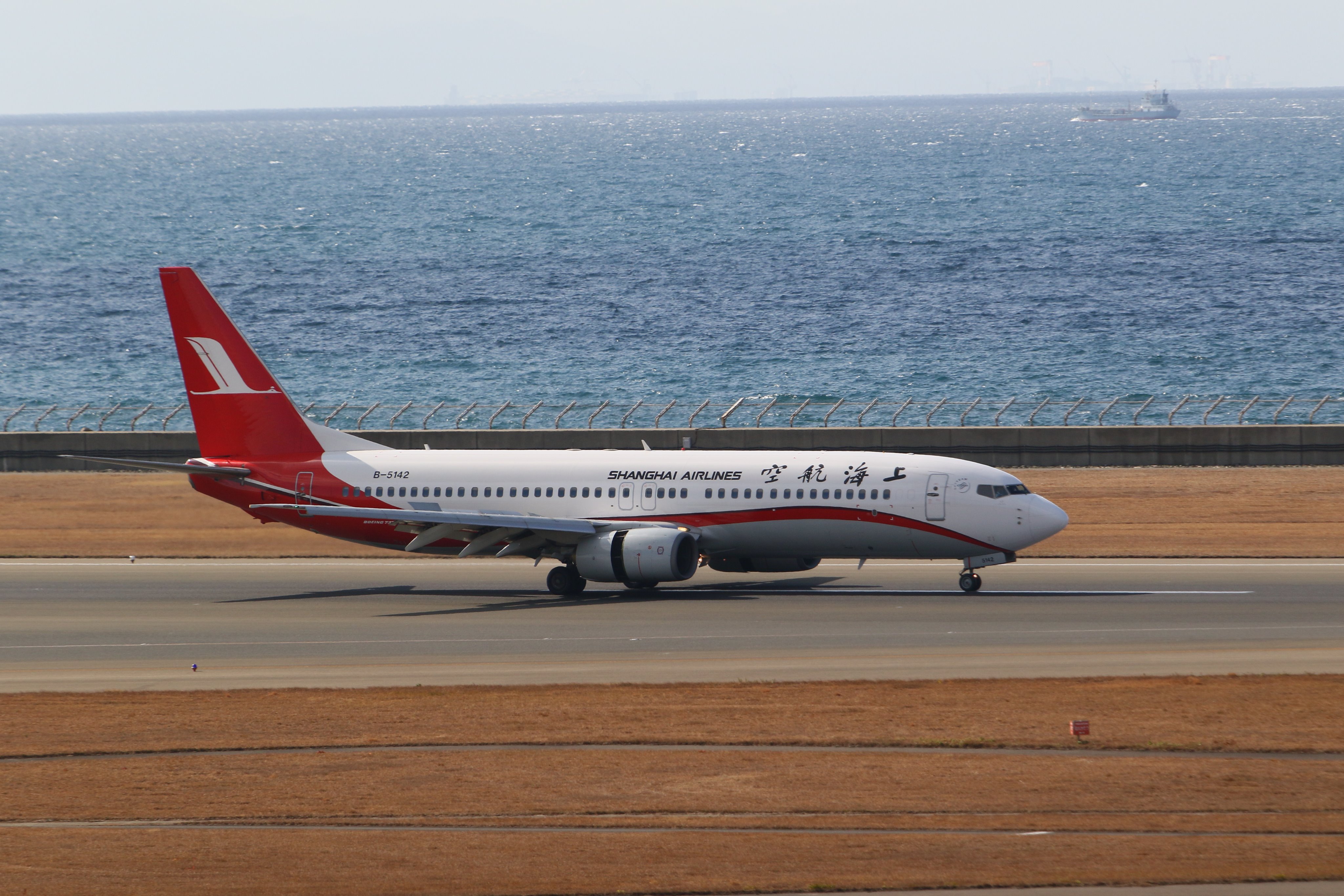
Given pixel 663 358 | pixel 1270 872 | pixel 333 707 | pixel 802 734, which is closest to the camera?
pixel 1270 872

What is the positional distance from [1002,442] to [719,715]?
131 ft

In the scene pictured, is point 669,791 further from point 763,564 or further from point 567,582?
point 763,564

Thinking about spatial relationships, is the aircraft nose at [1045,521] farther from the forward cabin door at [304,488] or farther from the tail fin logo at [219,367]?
the tail fin logo at [219,367]

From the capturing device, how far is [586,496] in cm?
4803

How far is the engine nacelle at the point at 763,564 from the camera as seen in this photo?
1876 inches

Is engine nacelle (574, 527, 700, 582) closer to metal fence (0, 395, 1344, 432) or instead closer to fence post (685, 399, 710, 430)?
fence post (685, 399, 710, 430)

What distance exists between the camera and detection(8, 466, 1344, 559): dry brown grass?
5347 cm

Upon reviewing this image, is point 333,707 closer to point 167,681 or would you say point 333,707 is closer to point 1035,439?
point 167,681

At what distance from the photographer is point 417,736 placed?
1114 inches

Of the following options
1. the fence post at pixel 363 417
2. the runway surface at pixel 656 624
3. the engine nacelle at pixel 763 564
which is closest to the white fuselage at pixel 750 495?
the engine nacelle at pixel 763 564

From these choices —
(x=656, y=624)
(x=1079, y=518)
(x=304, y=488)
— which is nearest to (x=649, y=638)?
(x=656, y=624)

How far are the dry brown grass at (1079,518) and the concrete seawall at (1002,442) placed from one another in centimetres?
90

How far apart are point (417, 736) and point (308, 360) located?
316 ft

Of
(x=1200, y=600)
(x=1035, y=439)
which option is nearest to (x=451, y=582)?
(x=1200, y=600)
